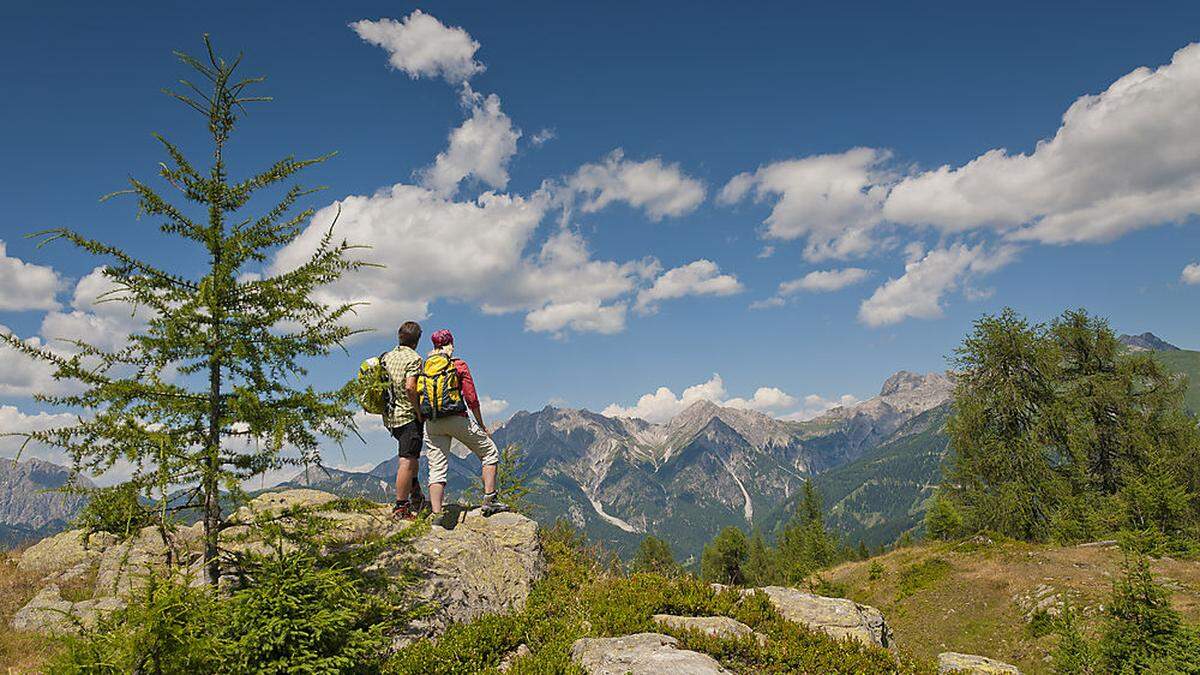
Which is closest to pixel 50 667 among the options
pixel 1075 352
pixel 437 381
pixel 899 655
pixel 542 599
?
pixel 437 381

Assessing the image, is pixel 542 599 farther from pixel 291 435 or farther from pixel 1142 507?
pixel 1142 507

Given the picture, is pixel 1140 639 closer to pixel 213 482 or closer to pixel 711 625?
pixel 711 625

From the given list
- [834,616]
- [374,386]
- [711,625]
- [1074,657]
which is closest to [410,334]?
[374,386]

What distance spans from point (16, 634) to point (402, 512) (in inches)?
262

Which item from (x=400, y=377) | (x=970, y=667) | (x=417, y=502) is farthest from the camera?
(x=417, y=502)

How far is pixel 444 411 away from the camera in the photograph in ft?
33.6

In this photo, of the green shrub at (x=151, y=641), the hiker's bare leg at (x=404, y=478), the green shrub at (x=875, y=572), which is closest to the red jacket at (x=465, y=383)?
the hiker's bare leg at (x=404, y=478)

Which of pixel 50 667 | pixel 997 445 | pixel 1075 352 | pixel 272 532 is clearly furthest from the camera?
pixel 1075 352

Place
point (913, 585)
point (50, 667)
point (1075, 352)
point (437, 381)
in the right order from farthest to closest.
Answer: point (1075, 352), point (913, 585), point (437, 381), point (50, 667)

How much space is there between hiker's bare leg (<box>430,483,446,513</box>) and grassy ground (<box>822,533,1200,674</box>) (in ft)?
52.0

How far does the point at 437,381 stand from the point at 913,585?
2946 centimetres

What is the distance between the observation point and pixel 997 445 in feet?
122

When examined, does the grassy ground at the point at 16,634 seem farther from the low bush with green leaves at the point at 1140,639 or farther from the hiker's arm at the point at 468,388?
the low bush with green leaves at the point at 1140,639

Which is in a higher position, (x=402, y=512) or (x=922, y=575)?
(x=402, y=512)
